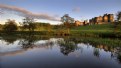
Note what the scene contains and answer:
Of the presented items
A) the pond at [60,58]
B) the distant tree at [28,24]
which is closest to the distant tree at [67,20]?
the distant tree at [28,24]

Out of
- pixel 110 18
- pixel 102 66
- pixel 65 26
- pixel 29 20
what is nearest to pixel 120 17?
pixel 65 26

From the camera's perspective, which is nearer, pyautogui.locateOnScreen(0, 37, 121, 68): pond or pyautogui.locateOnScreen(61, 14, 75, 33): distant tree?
pyautogui.locateOnScreen(0, 37, 121, 68): pond

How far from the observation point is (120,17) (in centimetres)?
7706

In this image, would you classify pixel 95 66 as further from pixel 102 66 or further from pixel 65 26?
pixel 65 26

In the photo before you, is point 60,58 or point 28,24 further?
point 28,24

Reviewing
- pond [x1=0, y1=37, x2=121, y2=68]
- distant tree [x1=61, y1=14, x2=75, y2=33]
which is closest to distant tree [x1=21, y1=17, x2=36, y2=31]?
distant tree [x1=61, y1=14, x2=75, y2=33]

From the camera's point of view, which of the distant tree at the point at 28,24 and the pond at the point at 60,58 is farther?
the distant tree at the point at 28,24

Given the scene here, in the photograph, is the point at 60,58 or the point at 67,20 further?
the point at 67,20

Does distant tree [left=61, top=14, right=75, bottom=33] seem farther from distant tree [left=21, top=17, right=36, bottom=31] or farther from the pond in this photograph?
A: the pond

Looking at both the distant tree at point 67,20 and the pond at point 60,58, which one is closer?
the pond at point 60,58

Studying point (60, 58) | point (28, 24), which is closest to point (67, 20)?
point (28, 24)

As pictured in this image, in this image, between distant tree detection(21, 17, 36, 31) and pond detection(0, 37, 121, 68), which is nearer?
pond detection(0, 37, 121, 68)

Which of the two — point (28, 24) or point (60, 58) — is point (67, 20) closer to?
point (28, 24)

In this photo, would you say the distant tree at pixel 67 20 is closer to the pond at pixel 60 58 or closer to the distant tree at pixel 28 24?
the distant tree at pixel 28 24
